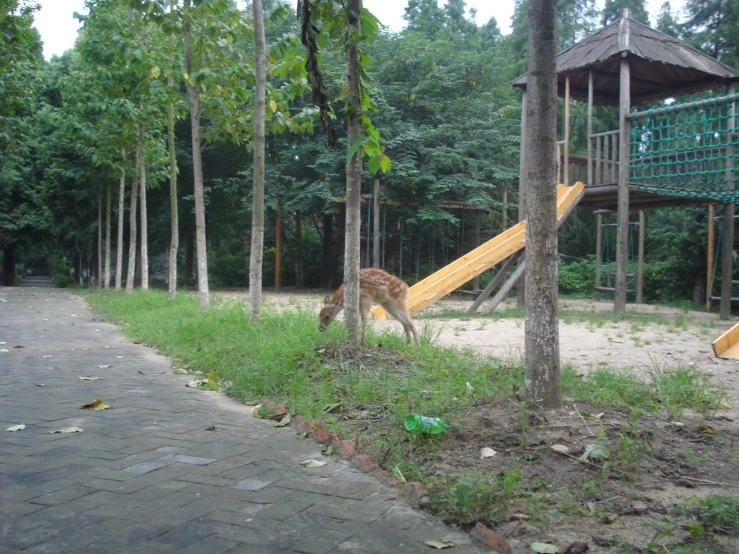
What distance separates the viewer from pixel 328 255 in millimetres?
A: 29219

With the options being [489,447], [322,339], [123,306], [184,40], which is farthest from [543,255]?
[123,306]

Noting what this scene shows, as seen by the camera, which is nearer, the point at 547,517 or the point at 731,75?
the point at 547,517

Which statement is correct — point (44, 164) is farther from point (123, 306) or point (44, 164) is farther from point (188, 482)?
point (188, 482)

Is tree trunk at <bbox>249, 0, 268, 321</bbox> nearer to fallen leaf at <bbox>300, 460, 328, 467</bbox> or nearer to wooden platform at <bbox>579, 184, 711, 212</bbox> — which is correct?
fallen leaf at <bbox>300, 460, 328, 467</bbox>

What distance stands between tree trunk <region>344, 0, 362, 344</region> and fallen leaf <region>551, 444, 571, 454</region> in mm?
3408

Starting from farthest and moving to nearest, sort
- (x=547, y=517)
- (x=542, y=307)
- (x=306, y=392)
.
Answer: (x=306, y=392)
(x=542, y=307)
(x=547, y=517)

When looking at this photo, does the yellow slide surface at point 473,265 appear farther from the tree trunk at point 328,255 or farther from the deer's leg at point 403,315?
the tree trunk at point 328,255

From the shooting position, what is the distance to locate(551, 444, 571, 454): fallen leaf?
4172mm

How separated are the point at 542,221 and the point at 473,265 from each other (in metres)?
9.87

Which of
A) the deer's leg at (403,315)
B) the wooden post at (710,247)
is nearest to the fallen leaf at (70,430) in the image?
the deer's leg at (403,315)

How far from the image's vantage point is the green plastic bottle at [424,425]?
14.8 feet

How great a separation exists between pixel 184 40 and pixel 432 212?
36.2 feet

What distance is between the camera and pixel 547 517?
3.43 meters

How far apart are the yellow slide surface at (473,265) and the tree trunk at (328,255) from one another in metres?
13.8
